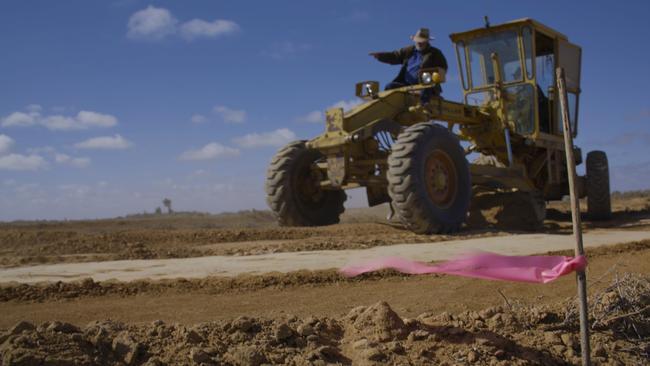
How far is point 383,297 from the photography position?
4512mm

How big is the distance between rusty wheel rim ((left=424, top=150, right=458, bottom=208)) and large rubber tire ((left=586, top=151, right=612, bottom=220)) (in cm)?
497

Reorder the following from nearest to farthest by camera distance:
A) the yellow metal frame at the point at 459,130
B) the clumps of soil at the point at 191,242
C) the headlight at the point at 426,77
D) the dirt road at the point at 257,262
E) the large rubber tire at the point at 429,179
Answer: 1. the dirt road at the point at 257,262
2. the clumps of soil at the point at 191,242
3. the large rubber tire at the point at 429,179
4. the yellow metal frame at the point at 459,130
5. the headlight at the point at 426,77

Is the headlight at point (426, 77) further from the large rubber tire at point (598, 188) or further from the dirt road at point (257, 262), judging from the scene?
the large rubber tire at point (598, 188)

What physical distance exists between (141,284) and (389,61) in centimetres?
708

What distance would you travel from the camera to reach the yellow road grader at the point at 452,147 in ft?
29.1

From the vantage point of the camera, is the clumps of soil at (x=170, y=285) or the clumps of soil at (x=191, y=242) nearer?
the clumps of soil at (x=170, y=285)

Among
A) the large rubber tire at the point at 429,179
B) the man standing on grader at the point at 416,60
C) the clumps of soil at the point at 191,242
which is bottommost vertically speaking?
the clumps of soil at the point at 191,242

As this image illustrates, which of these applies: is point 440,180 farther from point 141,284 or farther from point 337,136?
point 141,284

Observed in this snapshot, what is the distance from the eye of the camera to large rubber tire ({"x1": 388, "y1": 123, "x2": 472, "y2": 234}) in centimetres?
845

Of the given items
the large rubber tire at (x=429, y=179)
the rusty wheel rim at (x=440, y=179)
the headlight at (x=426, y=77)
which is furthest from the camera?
the headlight at (x=426, y=77)

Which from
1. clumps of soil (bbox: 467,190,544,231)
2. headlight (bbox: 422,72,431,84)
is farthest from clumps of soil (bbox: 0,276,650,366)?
clumps of soil (bbox: 467,190,544,231)

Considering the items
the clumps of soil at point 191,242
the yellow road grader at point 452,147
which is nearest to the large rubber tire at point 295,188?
the yellow road grader at point 452,147

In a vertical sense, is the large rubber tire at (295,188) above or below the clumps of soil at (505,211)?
above

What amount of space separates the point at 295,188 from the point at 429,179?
260cm
